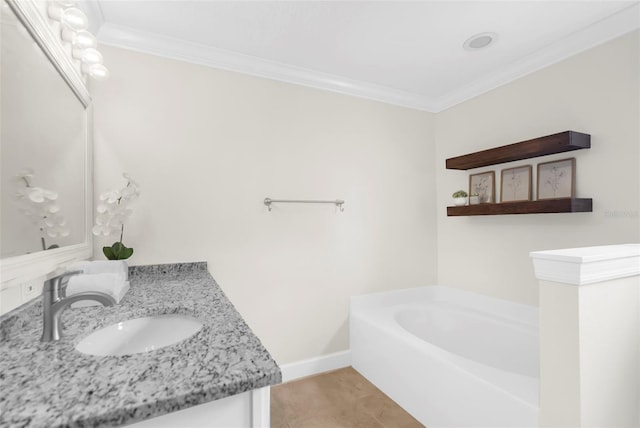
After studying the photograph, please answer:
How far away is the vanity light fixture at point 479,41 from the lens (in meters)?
1.93

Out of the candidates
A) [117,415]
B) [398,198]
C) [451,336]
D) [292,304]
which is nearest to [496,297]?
[451,336]

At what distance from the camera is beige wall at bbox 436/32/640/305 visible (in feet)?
5.73

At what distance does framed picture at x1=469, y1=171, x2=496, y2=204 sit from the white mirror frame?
2716mm

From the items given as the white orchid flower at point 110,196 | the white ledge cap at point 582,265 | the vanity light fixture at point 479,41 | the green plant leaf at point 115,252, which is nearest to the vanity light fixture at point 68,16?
the white orchid flower at point 110,196

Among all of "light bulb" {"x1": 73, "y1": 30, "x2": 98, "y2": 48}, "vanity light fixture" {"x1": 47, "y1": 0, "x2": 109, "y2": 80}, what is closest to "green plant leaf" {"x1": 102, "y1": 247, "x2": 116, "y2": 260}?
"vanity light fixture" {"x1": 47, "y1": 0, "x2": 109, "y2": 80}

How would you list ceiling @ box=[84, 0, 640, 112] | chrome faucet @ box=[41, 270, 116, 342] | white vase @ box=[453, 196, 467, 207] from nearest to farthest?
chrome faucet @ box=[41, 270, 116, 342], ceiling @ box=[84, 0, 640, 112], white vase @ box=[453, 196, 467, 207]

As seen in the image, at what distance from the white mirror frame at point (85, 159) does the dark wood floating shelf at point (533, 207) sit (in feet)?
8.35

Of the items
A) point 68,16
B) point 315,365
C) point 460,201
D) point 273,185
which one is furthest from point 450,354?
point 68,16

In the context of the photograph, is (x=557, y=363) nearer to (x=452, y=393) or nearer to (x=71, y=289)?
(x=452, y=393)

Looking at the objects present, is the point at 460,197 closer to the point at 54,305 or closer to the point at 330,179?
the point at 330,179

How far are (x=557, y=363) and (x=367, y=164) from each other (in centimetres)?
185

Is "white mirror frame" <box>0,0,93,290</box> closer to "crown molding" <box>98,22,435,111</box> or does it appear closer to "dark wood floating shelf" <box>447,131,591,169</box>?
"crown molding" <box>98,22,435,111</box>

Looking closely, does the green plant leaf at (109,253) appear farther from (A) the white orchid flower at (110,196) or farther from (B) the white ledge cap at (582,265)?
(B) the white ledge cap at (582,265)

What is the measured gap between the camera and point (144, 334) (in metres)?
1.11
